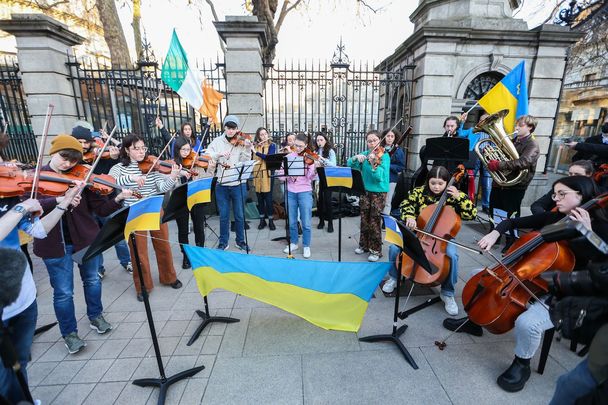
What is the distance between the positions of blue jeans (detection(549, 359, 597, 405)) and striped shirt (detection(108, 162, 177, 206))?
4121 mm

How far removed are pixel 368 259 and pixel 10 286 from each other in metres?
4.43

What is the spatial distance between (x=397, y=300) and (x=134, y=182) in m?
3.37

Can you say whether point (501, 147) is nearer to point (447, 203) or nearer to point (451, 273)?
point (447, 203)

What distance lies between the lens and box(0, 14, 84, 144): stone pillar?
6.73 meters

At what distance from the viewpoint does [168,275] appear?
423 centimetres

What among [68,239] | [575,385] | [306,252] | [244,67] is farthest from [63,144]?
[244,67]

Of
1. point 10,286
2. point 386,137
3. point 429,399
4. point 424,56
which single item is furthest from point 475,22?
point 10,286

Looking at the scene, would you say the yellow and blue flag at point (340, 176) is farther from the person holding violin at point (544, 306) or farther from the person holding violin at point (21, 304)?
the person holding violin at point (21, 304)

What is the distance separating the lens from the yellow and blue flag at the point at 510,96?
18.5 ft

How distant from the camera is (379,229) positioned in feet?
16.2

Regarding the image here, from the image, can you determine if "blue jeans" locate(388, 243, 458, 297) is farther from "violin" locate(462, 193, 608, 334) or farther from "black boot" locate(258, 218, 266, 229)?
"black boot" locate(258, 218, 266, 229)

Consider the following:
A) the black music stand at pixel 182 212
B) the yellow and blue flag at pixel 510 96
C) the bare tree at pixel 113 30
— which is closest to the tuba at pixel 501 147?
the yellow and blue flag at pixel 510 96

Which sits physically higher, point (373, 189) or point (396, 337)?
point (373, 189)

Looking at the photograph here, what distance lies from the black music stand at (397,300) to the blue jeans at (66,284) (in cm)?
298
